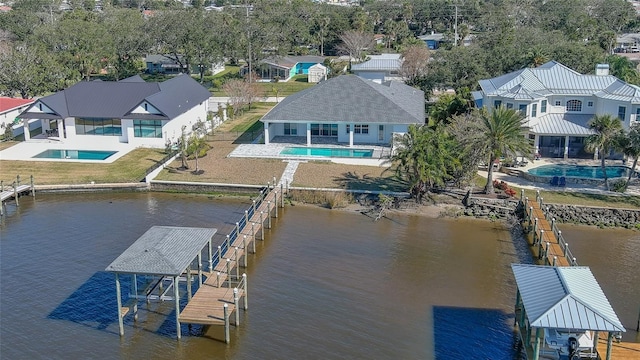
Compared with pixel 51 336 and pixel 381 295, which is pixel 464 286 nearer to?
pixel 381 295

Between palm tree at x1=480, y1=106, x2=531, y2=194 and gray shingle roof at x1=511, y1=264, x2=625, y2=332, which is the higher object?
palm tree at x1=480, y1=106, x2=531, y2=194

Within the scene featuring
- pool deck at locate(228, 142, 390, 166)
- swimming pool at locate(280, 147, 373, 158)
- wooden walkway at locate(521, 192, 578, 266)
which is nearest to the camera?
wooden walkway at locate(521, 192, 578, 266)

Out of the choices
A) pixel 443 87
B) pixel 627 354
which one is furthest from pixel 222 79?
pixel 627 354

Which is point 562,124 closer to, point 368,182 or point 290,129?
point 368,182

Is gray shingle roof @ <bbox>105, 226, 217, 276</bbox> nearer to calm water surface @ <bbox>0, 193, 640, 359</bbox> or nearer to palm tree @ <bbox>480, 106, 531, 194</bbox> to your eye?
calm water surface @ <bbox>0, 193, 640, 359</bbox>

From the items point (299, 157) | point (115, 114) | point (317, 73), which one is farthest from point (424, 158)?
point (317, 73)

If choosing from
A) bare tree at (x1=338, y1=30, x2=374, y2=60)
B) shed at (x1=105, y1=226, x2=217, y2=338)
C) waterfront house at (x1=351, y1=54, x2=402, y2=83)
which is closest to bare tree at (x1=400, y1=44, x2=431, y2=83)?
waterfront house at (x1=351, y1=54, x2=402, y2=83)

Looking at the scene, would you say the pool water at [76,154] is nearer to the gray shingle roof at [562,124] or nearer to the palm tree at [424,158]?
the palm tree at [424,158]
